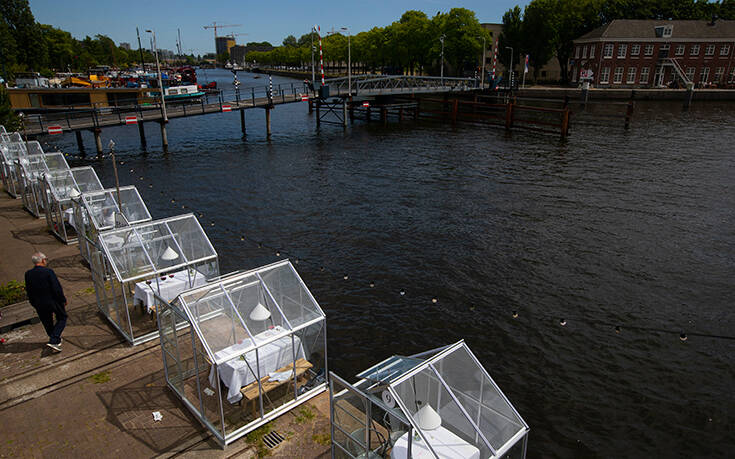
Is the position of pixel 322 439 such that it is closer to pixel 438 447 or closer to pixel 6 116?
pixel 438 447

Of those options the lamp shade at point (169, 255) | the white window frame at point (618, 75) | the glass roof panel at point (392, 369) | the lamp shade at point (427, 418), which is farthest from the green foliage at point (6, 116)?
the white window frame at point (618, 75)

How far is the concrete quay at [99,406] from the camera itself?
26.9ft

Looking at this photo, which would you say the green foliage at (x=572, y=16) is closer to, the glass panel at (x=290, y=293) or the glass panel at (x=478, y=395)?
the glass panel at (x=290, y=293)

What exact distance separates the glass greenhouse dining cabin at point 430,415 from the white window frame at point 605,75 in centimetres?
9734

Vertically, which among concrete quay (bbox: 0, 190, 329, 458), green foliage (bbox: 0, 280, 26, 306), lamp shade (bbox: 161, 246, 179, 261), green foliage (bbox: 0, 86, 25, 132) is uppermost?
green foliage (bbox: 0, 86, 25, 132)

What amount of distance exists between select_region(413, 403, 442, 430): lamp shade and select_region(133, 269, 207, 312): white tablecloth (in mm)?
7635

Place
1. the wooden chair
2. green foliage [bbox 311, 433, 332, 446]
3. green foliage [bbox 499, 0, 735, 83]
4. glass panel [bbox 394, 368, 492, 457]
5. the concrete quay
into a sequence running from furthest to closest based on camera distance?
green foliage [bbox 499, 0, 735, 83]
the wooden chair
green foliage [bbox 311, 433, 332, 446]
the concrete quay
glass panel [bbox 394, 368, 492, 457]

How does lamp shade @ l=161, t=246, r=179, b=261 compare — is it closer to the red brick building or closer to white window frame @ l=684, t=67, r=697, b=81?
the red brick building

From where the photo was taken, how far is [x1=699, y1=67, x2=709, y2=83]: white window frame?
87.9 metres

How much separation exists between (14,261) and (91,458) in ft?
36.9

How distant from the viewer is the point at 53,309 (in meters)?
10.4

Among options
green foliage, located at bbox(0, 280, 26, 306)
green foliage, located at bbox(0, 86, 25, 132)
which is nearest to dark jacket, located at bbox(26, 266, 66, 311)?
green foliage, located at bbox(0, 280, 26, 306)

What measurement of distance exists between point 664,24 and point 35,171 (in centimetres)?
10378

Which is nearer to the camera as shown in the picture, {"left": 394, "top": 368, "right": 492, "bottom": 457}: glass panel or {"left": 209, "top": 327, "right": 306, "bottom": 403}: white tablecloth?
{"left": 394, "top": 368, "right": 492, "bottom": 457}: glass panel
